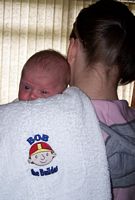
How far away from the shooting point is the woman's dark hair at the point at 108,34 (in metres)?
0.81

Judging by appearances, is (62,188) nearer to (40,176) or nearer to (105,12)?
(40,176)

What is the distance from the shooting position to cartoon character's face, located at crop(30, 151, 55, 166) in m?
0.69

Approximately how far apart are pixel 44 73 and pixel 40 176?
1.41ft

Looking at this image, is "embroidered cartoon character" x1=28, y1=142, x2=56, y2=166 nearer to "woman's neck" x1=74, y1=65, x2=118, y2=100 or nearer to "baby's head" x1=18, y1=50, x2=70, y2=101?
"woman's neck" x1=74, y1=65, x2=118, y2=100

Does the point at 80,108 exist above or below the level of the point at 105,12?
below

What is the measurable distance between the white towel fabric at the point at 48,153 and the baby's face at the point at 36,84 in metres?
0.30

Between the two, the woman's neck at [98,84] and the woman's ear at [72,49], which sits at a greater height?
the woman's ear at [72,49]

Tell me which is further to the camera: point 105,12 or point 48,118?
point 105,12

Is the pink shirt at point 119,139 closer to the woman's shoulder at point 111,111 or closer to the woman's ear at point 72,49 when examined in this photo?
the woman's shoulder at point 111,111

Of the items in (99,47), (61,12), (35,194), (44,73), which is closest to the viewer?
(35,194)

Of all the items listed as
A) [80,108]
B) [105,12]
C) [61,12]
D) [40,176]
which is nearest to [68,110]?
[80,108]

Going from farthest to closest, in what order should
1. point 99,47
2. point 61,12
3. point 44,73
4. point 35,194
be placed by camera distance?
point 61,12 → point 44,73 → point 99,47 → point 35,194

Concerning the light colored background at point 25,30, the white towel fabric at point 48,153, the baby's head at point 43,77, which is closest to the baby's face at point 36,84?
the baby's head at point 43,77

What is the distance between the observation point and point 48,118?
696 mm
